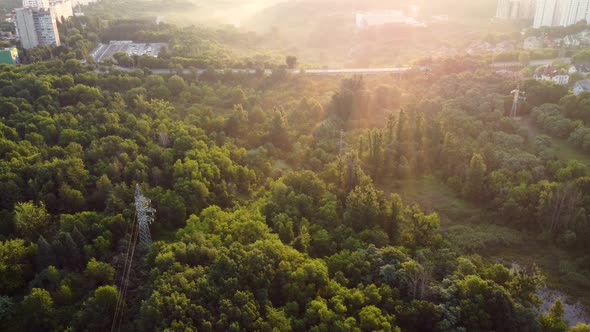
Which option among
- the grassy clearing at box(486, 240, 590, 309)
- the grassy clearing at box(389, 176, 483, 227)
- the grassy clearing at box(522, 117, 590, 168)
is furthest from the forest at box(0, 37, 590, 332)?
the grassy clearing at box(522, 117, 590, 168)

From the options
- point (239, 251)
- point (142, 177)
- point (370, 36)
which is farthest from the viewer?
point (370, 36)

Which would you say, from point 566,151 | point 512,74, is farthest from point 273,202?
point 512,74

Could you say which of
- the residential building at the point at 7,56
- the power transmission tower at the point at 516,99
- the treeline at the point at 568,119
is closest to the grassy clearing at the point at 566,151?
the treeline at the point at 568,119

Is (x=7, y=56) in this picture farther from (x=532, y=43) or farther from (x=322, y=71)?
(x=532, y=43)

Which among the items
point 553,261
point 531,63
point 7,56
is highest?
point 7,56

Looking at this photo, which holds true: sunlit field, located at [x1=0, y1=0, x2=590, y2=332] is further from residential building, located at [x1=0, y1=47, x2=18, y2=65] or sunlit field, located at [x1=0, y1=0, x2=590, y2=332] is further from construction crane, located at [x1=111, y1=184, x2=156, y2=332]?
residential building, located at [x1=0, y1=47, x2=18, y2=65]

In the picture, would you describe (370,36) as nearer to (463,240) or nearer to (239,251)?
(463,240)

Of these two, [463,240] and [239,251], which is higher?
[239,251]

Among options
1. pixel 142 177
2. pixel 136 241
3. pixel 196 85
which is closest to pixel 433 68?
pixel 196 85
